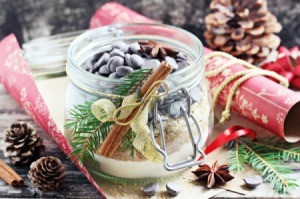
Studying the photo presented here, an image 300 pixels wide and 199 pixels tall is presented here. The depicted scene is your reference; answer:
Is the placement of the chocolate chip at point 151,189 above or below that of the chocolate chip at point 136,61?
below

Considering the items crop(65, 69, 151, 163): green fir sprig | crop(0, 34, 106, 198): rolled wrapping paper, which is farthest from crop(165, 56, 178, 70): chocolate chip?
crop(0, 34, 106, 198): rolled wrapping paper

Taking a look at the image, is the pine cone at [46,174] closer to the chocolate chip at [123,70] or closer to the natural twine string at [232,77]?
the chocolate chip at [123,70]

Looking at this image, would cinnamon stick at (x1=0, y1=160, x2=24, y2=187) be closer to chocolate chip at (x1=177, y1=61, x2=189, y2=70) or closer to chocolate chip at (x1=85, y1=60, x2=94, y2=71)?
chocolate chip at (x1=85, y1=60, x2=94, y2=71)

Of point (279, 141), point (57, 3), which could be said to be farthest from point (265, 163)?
point (57, 3)

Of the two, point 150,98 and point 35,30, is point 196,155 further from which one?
point 35,30

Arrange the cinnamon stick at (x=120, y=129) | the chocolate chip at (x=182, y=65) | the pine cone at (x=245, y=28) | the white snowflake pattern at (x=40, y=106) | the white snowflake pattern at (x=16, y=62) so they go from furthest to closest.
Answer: the pine cone at (x=245, y=28) < the white snowflake pattern at (x=16, y=62) < the white snowflake pattern at (x=40, y=106) < the chocolate chip at (x=182, y=65) < the cinnamon stick at (x=120, y=129)

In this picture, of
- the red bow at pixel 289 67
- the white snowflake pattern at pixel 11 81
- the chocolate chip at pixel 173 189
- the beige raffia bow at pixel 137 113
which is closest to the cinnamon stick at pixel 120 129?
the beige raffia bow at pixel 137 113
